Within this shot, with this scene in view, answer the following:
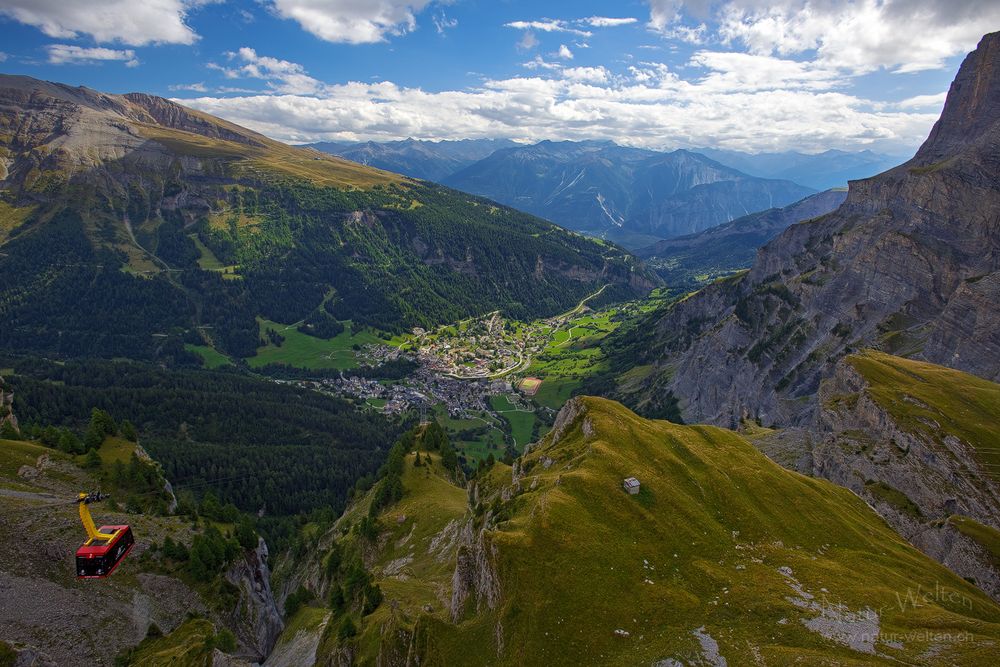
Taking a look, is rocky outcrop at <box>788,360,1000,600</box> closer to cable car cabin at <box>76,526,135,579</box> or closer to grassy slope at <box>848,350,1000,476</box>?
grassy slope at <box>848,350,1000,476</box>

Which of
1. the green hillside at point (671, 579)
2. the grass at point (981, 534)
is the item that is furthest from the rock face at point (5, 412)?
the grass at point (981, 534)

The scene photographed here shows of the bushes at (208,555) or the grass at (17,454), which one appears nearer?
the bushes at (208,555)

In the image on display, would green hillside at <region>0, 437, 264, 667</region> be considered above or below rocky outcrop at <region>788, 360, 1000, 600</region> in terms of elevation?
below

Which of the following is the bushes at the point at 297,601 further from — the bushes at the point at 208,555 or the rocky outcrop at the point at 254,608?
the bushes at the point at 208,555

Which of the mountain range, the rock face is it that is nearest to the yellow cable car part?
the rock face

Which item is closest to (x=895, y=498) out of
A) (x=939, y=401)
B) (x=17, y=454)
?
(x=939, y=401)

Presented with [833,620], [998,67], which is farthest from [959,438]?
[998,67]

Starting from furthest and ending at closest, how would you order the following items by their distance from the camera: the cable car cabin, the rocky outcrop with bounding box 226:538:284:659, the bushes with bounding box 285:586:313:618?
the bushes with bounding box 285:586:313:618 < the rocky outcrop with bounding box 226:538:284:659 < the cable car cabin
